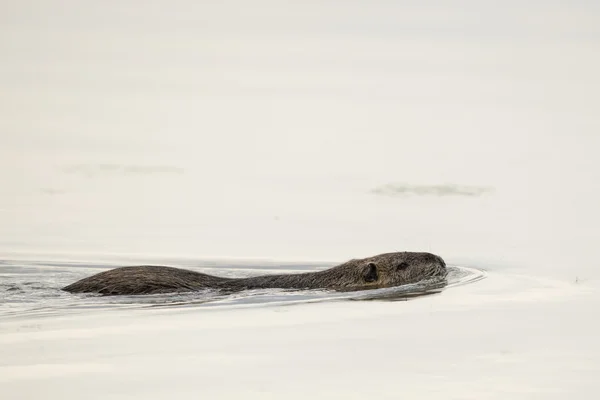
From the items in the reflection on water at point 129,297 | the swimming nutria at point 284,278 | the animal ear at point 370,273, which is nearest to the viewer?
the reflection on water at point 129,297

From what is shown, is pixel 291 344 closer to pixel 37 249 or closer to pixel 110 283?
pixel 110 283

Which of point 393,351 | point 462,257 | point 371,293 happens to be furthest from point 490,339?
point 462,257

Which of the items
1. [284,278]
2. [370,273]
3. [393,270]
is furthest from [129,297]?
[393,270]

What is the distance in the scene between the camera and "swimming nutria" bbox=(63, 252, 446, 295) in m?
13.2

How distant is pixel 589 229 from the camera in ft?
56.5

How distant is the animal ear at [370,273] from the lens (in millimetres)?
13914

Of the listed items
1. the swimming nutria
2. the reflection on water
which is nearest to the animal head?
the swimming nutria

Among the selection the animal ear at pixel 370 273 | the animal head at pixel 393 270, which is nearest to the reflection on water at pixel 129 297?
the animal head at pixel 393 270

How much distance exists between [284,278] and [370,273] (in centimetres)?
90

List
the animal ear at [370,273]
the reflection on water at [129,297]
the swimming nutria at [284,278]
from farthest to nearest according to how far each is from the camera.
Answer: the animal ear at [370,273]
the swimming nutria at [284,278]
the reflection on water at [129,297]

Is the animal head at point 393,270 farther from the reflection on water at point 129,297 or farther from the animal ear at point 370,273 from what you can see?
the reflection on water at point 129,297

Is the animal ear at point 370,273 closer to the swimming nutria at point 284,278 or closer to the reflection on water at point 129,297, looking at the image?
the swimming nutria at point 284,278

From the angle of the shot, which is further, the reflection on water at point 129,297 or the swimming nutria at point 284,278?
the swimming nutria at point 284,278

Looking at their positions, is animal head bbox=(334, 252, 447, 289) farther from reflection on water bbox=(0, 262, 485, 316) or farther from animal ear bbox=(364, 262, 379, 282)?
reflection on water bbox=(0, 262, 485, 316)
